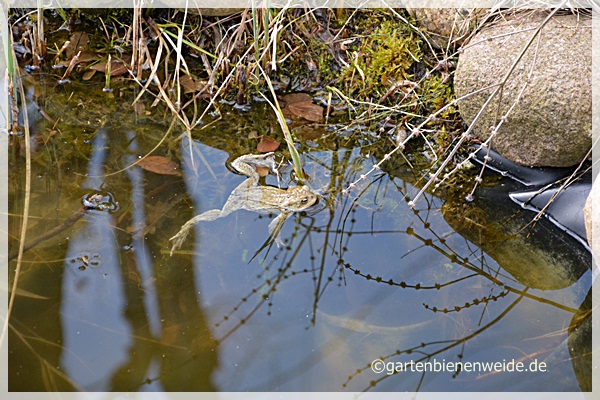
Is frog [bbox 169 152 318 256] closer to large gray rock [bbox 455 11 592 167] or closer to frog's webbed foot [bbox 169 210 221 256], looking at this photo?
frog's webbed foot [bbox 169 210 221 256]

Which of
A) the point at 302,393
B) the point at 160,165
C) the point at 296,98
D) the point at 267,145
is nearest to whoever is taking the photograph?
the point at 302,393

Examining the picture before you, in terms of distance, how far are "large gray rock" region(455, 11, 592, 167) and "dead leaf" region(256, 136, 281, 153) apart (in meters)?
1.24

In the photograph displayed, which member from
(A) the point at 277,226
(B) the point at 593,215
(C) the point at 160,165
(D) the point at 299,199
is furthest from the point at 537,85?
(C) the point at 160,165

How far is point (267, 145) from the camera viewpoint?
12.9ft

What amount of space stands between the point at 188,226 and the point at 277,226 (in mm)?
504

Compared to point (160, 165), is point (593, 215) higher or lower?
higher

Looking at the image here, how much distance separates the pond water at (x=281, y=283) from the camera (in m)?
2.58

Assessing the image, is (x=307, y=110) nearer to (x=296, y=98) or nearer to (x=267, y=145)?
(x=296, y=98)

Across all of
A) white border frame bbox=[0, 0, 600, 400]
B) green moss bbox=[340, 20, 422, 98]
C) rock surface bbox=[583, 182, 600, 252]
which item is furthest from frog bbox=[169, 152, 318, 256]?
rock surface bbox=[583, 182, 600, 252]

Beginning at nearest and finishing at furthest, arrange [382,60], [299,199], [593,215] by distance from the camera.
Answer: [593,215], [299,199], [382,60]

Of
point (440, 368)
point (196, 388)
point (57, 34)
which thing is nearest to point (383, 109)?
point (440, 368)

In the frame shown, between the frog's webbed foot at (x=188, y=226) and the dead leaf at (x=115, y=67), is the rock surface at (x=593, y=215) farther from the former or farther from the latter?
the dead leaf at (x=115, y=67)

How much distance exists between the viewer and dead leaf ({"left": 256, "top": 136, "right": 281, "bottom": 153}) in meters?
3.89

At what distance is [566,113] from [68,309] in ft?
9.41
